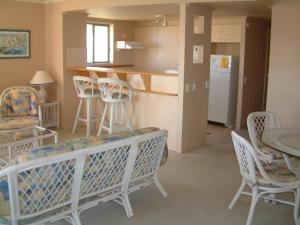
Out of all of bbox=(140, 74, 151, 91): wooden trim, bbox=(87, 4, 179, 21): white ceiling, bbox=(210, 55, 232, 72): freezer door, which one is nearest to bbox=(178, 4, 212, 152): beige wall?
bbox=(87, 4, 179, 21): white ceiling

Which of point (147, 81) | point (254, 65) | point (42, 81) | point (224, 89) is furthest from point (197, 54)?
point (42, 81)

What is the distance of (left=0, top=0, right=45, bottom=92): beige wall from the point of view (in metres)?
6.46

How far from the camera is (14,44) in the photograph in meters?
6.57

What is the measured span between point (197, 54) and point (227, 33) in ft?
6.85

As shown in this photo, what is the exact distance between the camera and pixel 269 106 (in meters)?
5.52

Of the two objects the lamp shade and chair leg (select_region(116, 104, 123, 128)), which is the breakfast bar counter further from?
the lamp shade

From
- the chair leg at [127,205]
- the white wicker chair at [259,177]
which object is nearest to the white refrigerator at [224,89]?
the white wicker chair at [259,177]

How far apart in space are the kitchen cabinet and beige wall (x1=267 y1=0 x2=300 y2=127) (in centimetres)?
171

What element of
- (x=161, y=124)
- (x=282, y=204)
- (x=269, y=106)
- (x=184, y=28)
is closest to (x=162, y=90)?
(x=161, y=124)

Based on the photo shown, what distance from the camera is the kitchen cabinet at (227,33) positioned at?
700cm

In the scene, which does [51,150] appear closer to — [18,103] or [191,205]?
[191,205]

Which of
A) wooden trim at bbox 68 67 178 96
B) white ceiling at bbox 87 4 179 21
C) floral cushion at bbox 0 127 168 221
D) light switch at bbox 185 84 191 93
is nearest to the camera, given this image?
floral cushion at bbox 0 127 168 221

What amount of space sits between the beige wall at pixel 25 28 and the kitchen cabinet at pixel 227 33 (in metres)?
3.39

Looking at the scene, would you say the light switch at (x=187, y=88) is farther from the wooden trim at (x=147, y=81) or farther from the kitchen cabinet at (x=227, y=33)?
the kitchen cabinet at (x=227, y=33)
